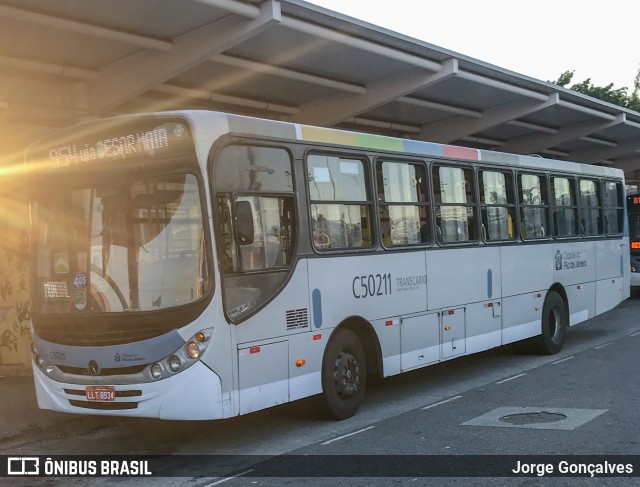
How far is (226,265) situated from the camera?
748cm

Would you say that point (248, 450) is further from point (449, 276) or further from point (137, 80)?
point (137, 80)

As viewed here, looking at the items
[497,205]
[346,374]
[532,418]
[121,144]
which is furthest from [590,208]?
[121,144]

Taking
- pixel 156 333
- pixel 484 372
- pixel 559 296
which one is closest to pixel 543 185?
pixel 559 296

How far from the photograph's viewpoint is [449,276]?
1077 centimetres

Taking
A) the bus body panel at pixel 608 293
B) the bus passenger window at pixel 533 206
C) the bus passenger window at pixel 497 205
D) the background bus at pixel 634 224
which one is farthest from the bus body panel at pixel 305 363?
the background bus at pixel 634 224

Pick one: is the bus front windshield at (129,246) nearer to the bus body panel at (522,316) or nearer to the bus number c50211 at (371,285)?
the bus number c50211 at (371,285)

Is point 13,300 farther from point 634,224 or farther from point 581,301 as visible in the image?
point 634,224

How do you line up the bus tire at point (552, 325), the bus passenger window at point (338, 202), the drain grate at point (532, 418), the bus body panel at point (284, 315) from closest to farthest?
the bus body panel at point (284, 315) < the drain grate at point (532, 418) < the bus passenger window at point (338, 202) < the bus tire at point (552, 325)

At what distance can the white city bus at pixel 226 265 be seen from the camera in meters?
7.34

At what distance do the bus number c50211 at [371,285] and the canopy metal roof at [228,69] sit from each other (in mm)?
5514

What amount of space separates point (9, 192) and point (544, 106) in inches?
578

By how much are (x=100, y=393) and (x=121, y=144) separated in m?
2.24

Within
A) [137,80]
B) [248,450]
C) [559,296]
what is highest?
[137,80]

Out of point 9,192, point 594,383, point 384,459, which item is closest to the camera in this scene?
point 384,459
